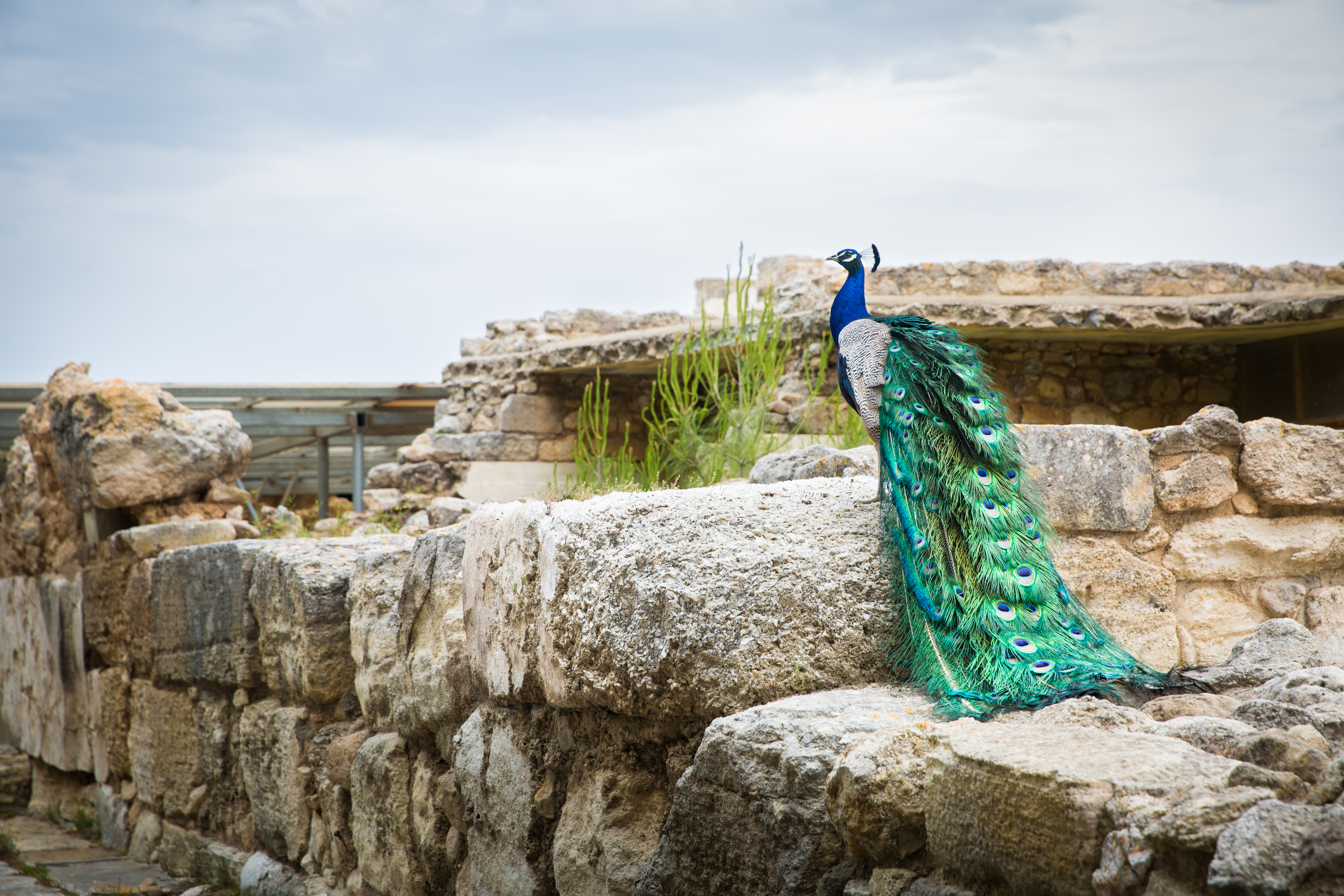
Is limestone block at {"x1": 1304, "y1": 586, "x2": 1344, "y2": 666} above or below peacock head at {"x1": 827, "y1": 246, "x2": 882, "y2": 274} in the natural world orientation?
below

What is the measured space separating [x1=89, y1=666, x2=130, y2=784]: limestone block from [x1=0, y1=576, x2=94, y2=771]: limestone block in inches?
4.5

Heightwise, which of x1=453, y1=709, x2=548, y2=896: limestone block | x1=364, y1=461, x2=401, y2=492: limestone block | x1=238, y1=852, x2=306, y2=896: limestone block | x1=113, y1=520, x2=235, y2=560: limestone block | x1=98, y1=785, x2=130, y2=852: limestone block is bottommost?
x1=98, y1=785, x2=130, y2=852: limestone block

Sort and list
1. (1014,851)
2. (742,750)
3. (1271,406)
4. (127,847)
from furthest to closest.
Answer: (1271,406)
(127,847)
(742,750)
(1014,851)

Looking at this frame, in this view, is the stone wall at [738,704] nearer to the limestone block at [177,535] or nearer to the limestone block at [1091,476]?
the limestone block at [1091,476]

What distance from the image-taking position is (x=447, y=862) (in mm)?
3404

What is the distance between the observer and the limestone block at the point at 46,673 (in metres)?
6.37

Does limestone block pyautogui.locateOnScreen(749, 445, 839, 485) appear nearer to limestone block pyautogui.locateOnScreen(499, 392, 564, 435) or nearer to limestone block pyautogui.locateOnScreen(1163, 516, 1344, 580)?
limestone block pyautogui.locateOnScreen(1163, 516, 1344, 580)

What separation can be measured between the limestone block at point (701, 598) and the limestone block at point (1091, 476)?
0.66 m

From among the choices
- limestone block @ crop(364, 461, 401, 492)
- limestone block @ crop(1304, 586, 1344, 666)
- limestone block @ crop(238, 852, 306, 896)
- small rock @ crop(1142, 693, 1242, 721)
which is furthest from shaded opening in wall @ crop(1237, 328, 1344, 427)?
limestone block @ crop(238, 852, 306, 896)

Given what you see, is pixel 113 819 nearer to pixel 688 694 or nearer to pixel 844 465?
pixel 844 465

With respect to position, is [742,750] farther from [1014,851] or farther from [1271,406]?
[1271,406]

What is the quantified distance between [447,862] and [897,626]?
1.71m

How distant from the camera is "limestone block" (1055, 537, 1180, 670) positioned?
10.7ft

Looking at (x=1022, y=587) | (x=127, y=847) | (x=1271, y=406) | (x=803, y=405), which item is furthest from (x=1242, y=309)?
(x=127, y=847)
